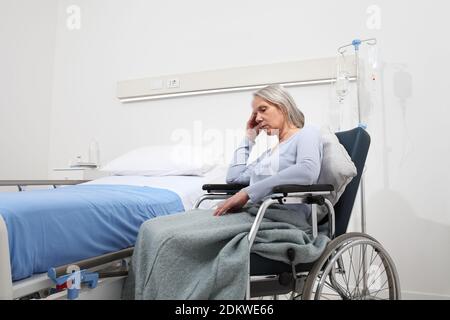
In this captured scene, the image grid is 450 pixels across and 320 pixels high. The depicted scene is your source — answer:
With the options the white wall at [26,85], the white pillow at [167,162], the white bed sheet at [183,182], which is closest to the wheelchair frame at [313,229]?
the white bed sheet at [183,182]

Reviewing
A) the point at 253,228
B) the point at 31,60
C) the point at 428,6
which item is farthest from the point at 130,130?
the point at 428,6

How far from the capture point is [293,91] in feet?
7.76

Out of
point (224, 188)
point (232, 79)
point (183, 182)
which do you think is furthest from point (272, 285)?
point (232, 79)

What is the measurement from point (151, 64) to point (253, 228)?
2224 mm

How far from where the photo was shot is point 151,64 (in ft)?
9.26

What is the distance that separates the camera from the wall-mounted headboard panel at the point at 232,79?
226 cm

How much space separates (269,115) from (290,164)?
27cm

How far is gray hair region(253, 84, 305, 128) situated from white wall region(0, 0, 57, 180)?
2.36m

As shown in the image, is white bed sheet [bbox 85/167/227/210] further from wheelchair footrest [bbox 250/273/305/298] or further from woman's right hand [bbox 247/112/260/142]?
wheelchair footrest [bbox 250/273/305/298]

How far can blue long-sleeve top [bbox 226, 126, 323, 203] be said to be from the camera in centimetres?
116

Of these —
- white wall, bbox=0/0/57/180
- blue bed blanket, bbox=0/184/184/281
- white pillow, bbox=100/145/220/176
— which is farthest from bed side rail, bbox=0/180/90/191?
blue bed blanket, bbox=0/184/184/281

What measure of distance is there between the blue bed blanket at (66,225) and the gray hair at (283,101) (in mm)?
734

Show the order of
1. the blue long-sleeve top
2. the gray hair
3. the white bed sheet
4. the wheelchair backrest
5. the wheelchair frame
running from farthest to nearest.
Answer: the white bed sheet → the gray hair → the wheelchair backrest → the blue long-sleeve top → the wheelchair frame

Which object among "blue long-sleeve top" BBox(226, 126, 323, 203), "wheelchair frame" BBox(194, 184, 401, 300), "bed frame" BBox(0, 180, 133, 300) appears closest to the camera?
"bed frame" BBox(0, 180, 133, 300)
